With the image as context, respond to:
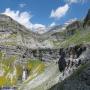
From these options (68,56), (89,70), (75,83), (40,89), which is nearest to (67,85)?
(75,83)

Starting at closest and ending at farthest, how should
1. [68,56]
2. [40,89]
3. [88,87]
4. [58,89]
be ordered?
[88,87] → [58,89] → [68,56] → [40,89]

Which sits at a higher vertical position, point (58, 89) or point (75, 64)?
point (75, 64)

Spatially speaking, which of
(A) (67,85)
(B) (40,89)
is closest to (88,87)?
(A) (67,85)

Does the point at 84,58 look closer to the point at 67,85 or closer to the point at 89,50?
the point at 89,50

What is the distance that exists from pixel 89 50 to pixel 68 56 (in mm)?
31824

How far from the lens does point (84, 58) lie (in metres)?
143

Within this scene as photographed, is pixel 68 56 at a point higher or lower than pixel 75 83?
higher

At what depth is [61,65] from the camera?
19862cm

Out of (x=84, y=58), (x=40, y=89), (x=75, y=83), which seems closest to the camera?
(x=75, y=83)

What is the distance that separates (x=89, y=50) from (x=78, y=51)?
16522mm

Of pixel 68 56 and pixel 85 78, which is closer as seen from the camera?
pixel 85 78

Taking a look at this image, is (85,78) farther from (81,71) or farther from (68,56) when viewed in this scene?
(68,56)

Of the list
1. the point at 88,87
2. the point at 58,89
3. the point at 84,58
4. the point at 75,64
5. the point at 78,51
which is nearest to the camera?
the point at 88,87

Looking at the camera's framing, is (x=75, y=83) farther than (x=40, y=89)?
No
